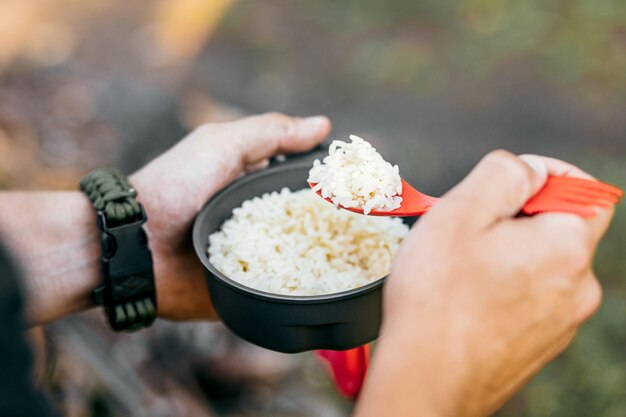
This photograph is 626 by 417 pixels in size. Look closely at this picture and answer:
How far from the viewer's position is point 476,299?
0.99 meters

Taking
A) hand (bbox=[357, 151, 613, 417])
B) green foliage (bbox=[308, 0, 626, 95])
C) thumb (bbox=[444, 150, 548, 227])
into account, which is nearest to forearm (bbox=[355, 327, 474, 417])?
hand (bbox=[357, 151, 613, 417])

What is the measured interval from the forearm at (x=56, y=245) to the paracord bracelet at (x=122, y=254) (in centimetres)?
5

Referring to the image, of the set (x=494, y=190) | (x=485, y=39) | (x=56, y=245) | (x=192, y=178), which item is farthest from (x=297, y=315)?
(x=485, y=39)

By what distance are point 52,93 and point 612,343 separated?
2.97 metres

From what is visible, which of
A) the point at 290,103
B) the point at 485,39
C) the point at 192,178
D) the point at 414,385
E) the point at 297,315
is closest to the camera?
the point at 414,385

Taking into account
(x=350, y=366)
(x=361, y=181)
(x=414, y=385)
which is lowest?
(x=350, y=366)

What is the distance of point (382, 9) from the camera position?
419 cm

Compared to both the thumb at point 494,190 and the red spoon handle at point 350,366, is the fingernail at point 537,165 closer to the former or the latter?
the thumb at point 494,190

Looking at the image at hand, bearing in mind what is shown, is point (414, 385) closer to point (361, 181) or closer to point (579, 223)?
point (579, 223)

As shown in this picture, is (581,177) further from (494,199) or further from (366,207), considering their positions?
(366,207)

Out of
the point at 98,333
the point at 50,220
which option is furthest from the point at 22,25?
the point at 50,220

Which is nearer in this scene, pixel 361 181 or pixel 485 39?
pixel 361 181

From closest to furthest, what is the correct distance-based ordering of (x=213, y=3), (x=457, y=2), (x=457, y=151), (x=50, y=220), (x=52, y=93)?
1. (x=50, y=220)
2. (x=457, y=151)
3. (x=52, y=93)
4. (x=457, y=2)
5. (x=213, y=3)

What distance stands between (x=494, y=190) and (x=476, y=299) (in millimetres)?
173
